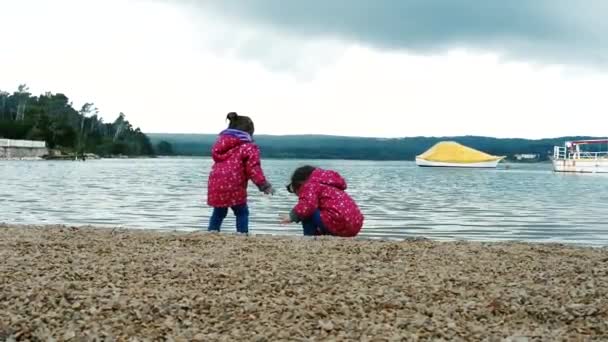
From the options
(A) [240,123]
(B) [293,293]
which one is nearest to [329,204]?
(A) [240,123]

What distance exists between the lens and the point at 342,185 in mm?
9836

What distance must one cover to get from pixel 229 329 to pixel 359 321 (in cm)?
79

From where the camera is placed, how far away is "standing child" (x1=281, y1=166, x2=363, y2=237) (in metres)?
9.59

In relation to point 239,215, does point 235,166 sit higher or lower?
higher

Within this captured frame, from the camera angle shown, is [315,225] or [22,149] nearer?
[315,225]

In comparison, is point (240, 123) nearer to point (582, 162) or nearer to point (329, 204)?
point (329, 204)

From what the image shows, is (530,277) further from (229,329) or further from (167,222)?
(167,222)

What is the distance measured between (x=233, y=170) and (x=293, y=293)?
460 cm

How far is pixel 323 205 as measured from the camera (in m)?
9.74

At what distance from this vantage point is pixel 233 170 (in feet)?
32.3

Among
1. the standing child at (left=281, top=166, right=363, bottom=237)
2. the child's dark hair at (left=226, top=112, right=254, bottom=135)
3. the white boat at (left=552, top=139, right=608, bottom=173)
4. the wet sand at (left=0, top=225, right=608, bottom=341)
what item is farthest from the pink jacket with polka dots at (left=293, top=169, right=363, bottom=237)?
the white boat at (left=552, top=139, right=608, bottom=173)

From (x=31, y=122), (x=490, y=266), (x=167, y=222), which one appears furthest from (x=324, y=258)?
(x=31, y=122)

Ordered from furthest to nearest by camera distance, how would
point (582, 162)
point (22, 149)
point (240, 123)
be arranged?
point (22, 149) → point (582, 162) → point (240, 123)

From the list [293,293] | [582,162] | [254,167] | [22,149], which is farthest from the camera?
[22,149]
